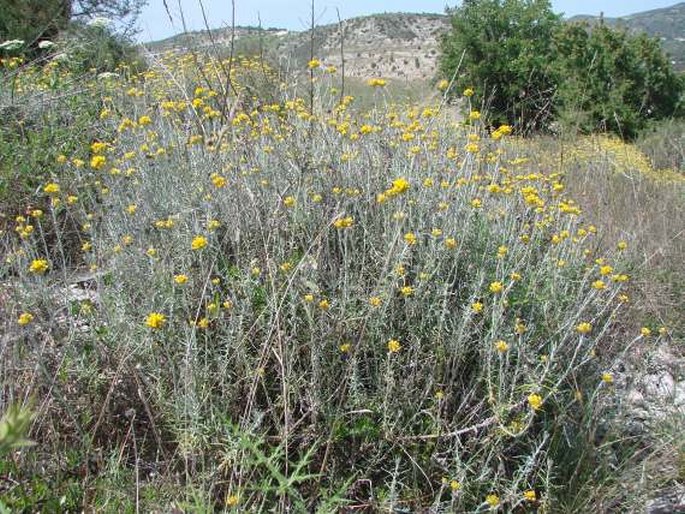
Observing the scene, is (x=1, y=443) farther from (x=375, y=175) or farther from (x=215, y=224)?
(x=375, y=175)

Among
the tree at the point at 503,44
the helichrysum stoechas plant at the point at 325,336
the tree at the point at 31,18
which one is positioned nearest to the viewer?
the helichrysum stoechas plant at the point at 325,336

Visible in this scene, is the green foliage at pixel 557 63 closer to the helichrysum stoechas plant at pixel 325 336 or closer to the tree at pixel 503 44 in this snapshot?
the tree at pixel 503 44

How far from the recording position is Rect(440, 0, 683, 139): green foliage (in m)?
12.3

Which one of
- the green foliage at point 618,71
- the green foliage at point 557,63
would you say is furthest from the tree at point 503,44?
the green foliage at point 618,71

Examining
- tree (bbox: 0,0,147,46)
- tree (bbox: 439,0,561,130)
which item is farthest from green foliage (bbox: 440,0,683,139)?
tree (bbox: 0,0,147,46)

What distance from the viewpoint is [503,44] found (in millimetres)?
14242

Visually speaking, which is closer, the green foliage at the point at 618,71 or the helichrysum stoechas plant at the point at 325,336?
the helichrysum stoechas plant at the point at 325,336

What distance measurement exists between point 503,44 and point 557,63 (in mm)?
1816

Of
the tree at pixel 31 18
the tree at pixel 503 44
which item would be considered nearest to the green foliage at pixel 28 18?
the tree at pixel 31 18

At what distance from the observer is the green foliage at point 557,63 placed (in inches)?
484

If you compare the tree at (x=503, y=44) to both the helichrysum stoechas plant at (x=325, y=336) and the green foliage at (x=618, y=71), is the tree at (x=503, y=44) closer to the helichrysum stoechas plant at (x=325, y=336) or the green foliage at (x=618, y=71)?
the green foliage at (x=618, y=71)

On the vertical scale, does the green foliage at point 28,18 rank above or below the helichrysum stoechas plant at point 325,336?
above

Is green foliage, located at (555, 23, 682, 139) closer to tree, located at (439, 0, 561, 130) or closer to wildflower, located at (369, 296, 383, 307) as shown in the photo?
tree, located at (439, 0, 561, 130)

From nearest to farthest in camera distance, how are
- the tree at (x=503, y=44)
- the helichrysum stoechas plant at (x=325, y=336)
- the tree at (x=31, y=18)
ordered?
the helichrysum stoechas plant at (x=325, y=336) < the tree at (x=31, y=18) < the tree at (x=503, y=44)
